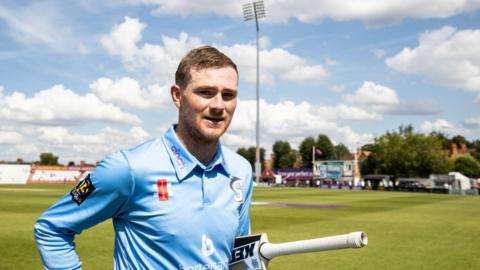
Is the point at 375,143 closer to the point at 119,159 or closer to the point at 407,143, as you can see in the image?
the point at 407,143

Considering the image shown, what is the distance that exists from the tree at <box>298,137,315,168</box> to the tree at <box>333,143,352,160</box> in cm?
687

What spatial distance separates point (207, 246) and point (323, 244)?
67 cm

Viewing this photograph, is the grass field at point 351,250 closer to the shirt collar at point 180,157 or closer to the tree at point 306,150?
the shirt collar at point 180,157

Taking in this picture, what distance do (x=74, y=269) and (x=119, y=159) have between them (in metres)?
0.58

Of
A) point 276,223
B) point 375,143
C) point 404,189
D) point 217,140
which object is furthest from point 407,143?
point 217,140

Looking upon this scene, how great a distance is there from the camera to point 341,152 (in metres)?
141

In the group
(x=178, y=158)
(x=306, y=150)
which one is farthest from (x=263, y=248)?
(x=306, y=150)

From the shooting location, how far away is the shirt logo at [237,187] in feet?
8.87

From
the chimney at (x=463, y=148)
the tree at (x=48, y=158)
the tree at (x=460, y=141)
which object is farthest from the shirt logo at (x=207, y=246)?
the tree at (x=460, y=141)

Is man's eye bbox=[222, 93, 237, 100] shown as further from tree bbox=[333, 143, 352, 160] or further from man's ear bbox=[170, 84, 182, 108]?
tree bbox=[333, 143, 352, 160]

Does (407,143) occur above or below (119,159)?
above

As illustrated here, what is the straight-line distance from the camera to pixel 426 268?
31.6 ft

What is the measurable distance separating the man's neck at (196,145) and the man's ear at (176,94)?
5.7 inches

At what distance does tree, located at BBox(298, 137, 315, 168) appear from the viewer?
435ft
